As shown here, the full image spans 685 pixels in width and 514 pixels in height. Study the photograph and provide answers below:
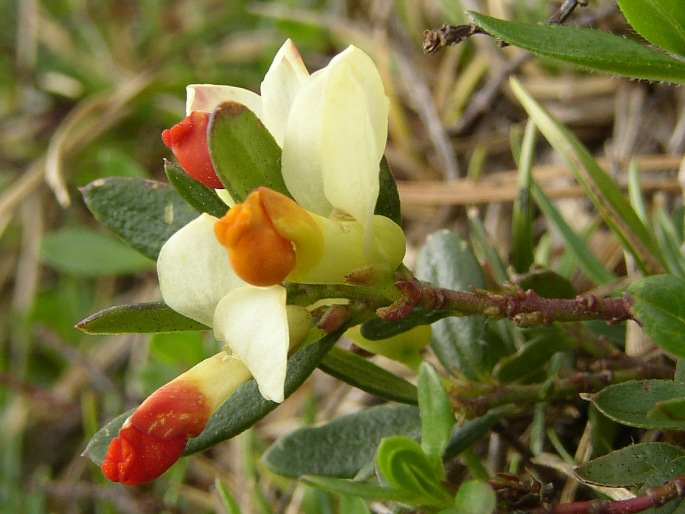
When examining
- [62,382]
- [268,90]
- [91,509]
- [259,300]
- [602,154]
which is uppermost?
[268,90]

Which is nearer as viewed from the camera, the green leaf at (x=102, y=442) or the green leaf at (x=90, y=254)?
the green leaf at (x=102, y=442)

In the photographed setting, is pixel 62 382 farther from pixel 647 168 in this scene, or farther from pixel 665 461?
pixel 665 461

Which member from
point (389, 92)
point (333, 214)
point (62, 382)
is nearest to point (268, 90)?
point (333, 214)

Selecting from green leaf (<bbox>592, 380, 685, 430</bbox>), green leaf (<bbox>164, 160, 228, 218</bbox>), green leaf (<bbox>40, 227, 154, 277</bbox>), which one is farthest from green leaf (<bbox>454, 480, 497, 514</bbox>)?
green leaf (<bbox>40, 227, 154, 277</bbox>)

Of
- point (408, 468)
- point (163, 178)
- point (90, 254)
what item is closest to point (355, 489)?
point (408, 468)

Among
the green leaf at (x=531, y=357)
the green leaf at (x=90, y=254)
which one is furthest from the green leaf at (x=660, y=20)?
the green leaf at (x=90, y=254)

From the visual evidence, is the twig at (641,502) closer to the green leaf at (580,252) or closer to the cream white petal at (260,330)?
the cream white petal at (260,330)
